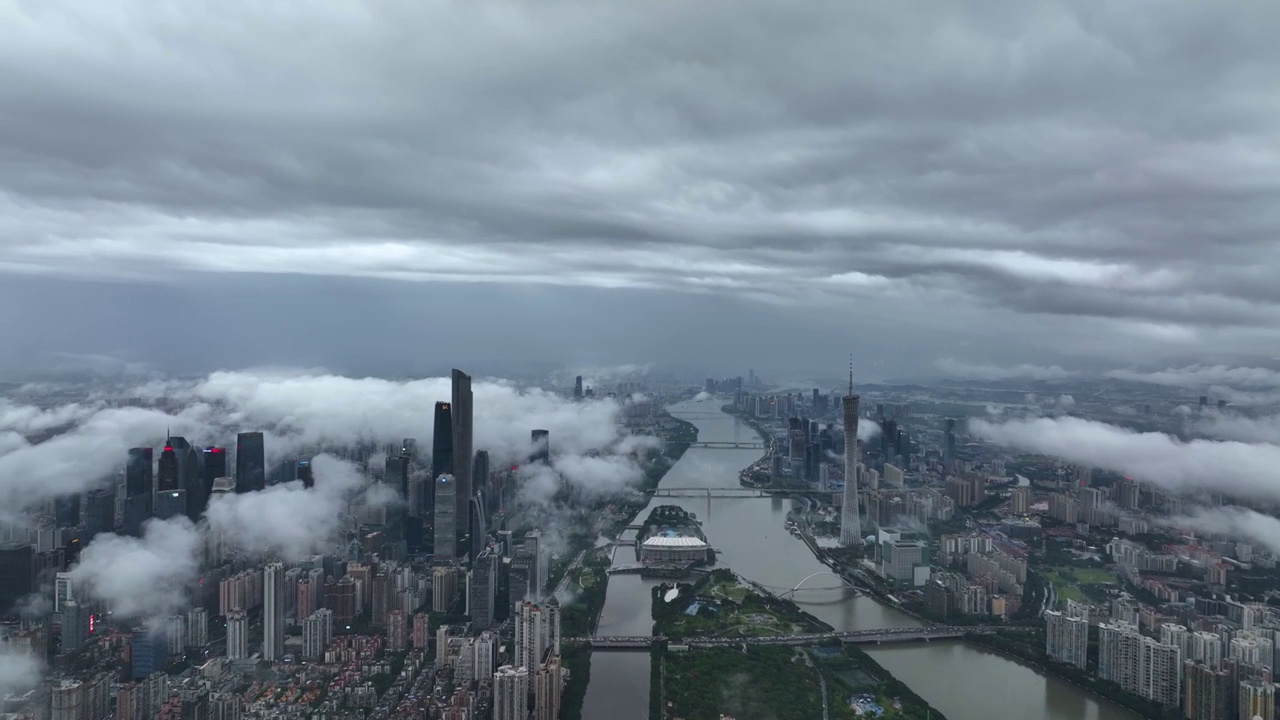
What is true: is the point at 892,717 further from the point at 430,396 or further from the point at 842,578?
the point at 430,396

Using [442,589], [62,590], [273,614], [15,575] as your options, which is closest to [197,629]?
[273,614]

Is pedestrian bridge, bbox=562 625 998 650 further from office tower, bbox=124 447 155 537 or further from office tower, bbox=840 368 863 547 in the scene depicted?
office tower, bbox=124 447 155 537

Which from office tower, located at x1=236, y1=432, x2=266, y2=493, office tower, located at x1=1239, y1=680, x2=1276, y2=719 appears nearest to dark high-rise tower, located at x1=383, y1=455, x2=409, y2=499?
office tower, located at x1=236, y1=432, x2=266, y2=493

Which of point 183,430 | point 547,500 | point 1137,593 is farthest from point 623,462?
point 1137,593

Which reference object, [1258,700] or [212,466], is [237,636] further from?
[1258,700]

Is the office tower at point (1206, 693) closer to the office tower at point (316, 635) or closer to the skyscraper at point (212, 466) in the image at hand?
the office tower at point (316, 635)
